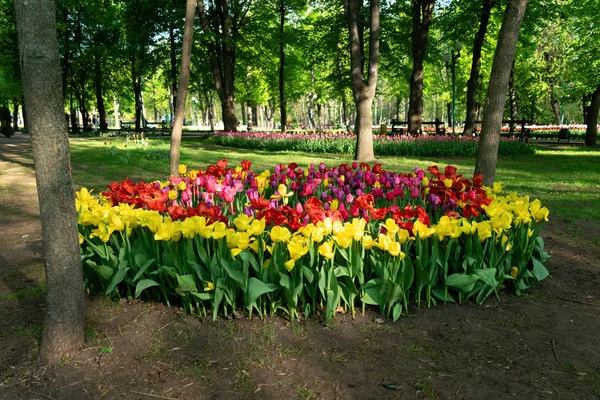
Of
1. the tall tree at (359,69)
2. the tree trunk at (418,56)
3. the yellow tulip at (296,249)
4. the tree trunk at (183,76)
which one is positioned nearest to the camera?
the yellow tulip at (296,249)

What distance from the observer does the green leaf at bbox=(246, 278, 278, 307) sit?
9.21 feet

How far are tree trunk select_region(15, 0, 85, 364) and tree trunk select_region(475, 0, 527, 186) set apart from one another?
184 inches

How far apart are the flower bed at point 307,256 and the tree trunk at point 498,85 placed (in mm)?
2104

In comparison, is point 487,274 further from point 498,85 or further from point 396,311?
point 498,85

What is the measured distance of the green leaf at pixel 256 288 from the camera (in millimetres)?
2807

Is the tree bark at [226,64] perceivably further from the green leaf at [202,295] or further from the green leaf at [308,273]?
the green leaf at [308,273]

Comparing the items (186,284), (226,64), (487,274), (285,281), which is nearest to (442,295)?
(487,274)

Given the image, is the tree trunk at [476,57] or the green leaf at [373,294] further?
the tree trunk at [476,57]

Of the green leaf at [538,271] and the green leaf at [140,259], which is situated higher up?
the green leaf at [140,259]

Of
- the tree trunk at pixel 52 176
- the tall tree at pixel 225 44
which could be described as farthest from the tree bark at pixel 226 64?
the tree trunk at pixel 52 176

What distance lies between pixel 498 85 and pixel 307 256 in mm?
3770

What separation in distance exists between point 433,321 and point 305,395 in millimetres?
1191

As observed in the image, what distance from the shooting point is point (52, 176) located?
97.3 inches

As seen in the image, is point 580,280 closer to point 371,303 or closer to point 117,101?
point 371,303
